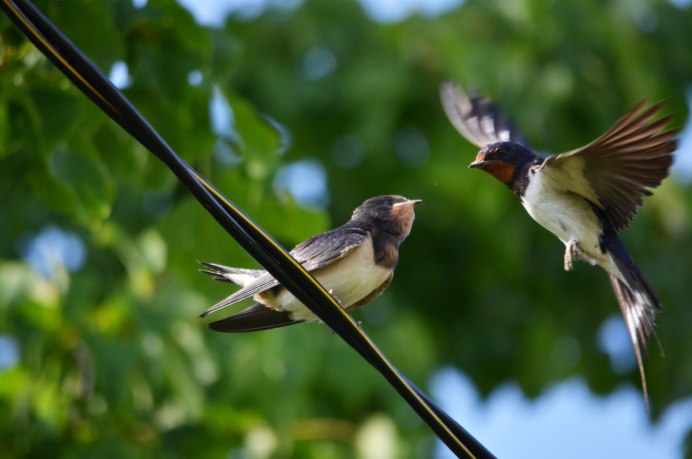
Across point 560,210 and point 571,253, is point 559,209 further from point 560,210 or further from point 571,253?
point 571,253

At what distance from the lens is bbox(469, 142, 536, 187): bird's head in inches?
162

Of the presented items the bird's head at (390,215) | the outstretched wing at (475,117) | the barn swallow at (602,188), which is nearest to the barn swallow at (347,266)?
the bird's head at (390,215)

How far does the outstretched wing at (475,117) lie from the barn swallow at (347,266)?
1123 millimetres

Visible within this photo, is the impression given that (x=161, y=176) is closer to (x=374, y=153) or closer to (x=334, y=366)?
(x=334, y=366)

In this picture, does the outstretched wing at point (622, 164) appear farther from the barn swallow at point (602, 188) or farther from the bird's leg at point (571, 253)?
the bird's leg at point (571, 253)

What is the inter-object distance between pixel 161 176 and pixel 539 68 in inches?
187

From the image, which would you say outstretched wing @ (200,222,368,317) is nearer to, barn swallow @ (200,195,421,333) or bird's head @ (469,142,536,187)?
barn swallow @ (200,195,421,333)

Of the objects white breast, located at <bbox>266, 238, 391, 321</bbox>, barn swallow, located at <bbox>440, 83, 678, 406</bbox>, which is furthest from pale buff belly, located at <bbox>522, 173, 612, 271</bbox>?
white breast, located at <bbox>266, 238, 391, 321</bbox>

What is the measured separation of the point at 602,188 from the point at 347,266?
0.89 meters

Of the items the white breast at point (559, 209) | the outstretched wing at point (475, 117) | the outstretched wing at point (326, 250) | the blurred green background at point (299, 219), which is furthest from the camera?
the outstretched wing at point (475, 117)

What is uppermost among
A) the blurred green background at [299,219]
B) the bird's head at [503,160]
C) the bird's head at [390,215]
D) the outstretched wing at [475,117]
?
the bird's head at [503,160]

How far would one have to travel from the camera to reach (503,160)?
4113 millimetres

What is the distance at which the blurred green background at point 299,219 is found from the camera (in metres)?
4.35

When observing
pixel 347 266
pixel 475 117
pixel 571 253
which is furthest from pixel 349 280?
pixel 475 117
